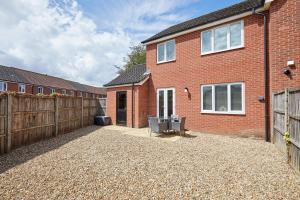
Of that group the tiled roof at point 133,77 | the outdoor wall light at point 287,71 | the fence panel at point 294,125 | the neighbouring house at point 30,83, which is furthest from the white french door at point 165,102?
the neighbouring house at point 30,83

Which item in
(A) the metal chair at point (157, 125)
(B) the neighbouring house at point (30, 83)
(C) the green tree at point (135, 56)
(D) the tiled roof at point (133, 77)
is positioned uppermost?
(C) the green tree at point (135, 56)

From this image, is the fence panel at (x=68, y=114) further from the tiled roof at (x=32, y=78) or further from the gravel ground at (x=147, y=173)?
the tiled roof at (x=32, y=78)

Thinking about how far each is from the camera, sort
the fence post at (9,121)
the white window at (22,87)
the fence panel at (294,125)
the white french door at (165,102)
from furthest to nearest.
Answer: the white window at (22,87)
the white french door at (165,102)
the fence post at (9,121)
the fence panel at (294,125)

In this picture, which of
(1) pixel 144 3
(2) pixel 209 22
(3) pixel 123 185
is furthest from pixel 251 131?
(1) pixel 144 3

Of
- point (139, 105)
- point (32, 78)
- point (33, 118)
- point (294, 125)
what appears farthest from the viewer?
point (32, 78)

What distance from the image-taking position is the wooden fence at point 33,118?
6.62 meters

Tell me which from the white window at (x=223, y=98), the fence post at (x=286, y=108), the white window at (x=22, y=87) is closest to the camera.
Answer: the fence post at (x=286, y=108)

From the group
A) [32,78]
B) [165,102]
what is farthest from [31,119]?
[32,78]

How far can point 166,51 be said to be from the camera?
12703mm

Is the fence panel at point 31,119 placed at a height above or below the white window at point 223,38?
below

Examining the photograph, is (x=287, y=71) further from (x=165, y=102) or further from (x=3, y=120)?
(x=3, y=120)

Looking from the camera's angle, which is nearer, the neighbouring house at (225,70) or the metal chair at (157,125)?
the neighbouring house at (225,70)

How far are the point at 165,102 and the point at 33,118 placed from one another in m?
7.60

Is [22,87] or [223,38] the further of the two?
[22,87]
